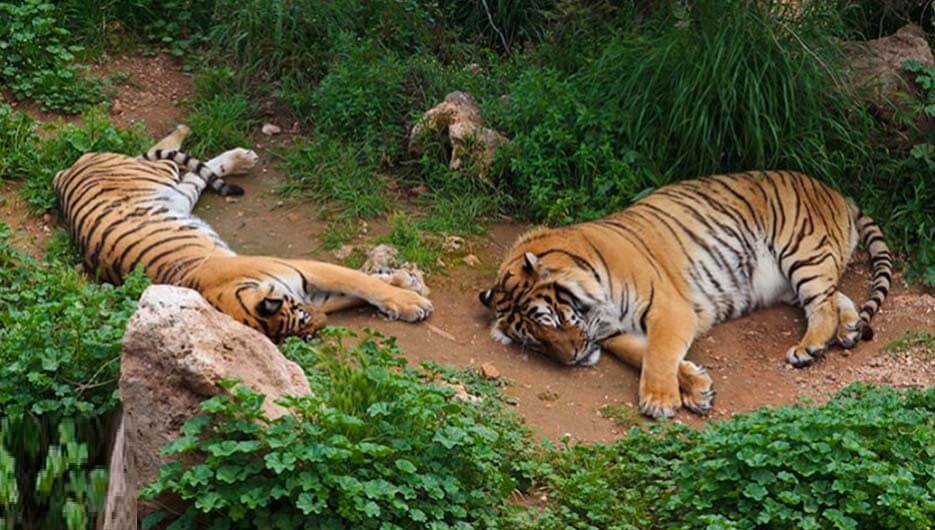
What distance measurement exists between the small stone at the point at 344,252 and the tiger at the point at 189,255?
0.36m

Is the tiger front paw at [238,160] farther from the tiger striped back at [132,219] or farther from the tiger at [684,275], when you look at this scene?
the tiger at [684,275]

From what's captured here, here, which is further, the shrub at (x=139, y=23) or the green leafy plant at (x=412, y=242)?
the shrub at (x=139, y=23)

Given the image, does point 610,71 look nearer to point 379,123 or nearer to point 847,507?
point 379,123

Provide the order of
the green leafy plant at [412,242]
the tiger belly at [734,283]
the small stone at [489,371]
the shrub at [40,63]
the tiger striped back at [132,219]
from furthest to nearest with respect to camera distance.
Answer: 1. the shrub at [40,63]
2. the green leafy plant at [412,242]
3. the tiger belly at [734,283]
4. the tiger striped back at [132,219]
5. the small stone at [489,371]

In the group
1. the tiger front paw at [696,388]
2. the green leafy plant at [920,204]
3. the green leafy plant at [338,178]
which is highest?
the green leafy plant at [920,204]

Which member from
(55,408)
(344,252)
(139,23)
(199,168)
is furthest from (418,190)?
(55,408)

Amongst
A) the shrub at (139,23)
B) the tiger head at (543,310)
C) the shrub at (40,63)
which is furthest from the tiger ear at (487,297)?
the shrub at (139,23)

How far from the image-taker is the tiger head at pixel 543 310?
6.61 m

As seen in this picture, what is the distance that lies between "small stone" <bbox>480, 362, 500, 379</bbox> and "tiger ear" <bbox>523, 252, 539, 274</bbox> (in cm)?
61

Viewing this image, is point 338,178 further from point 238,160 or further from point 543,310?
point 543,310

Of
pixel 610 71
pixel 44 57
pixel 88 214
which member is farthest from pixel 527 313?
pixel 44 57

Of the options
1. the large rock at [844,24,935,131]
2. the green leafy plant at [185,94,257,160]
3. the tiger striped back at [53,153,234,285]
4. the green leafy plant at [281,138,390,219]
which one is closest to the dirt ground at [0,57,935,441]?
the green leafy plant at [281,138,390,219]

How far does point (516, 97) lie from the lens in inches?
309

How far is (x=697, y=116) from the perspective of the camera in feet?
23.9
